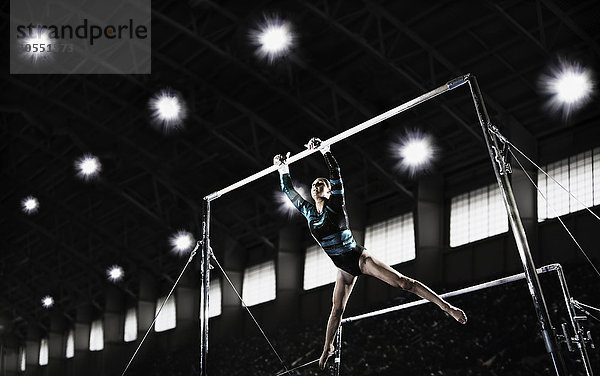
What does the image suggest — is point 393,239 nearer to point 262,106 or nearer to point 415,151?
point 415,151

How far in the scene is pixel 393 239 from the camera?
23500 millimetres

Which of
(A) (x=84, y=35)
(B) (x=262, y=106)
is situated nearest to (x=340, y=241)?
(B) (x=262, y=106)

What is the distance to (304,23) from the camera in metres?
19.4

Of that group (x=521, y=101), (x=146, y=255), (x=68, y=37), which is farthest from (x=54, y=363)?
(x=521, y=101)

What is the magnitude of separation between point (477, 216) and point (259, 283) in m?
10.8

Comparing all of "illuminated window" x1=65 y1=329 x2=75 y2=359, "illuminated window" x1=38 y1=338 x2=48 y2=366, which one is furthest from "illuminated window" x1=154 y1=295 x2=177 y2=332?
"illuminated window" x1=38 y1=338 x2=48 y2=366

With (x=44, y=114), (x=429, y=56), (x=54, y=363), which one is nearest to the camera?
(x=429, y=56)

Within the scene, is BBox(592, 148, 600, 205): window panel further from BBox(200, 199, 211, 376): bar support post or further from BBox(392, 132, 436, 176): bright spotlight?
BBox(200, 199, 211, 376): bar support post

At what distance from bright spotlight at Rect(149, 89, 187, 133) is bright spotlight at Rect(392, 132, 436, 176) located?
6.70 meters

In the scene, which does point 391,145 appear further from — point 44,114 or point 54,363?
point 54,363

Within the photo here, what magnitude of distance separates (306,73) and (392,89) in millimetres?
2593

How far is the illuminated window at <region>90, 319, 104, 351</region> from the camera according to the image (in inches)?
1598

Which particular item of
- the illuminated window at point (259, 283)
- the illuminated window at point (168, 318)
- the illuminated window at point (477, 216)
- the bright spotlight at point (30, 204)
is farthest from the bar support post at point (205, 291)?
the bright spotlight at point (30, 204)

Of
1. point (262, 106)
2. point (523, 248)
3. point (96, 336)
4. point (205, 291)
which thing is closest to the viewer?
point (523, 248)
